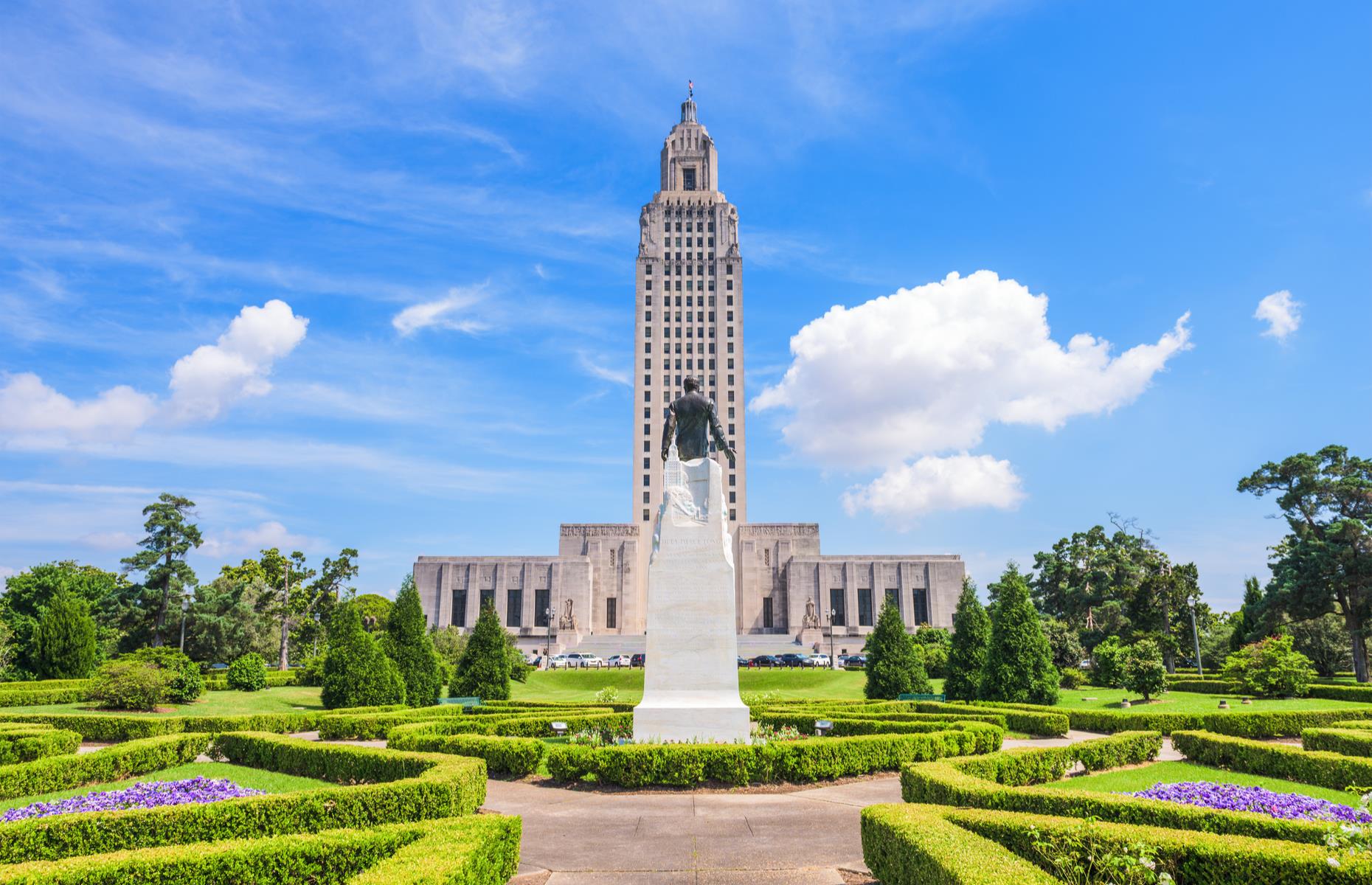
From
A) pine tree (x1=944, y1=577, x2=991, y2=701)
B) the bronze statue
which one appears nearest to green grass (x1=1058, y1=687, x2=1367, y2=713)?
pine tree (x1=944, y1=577, x2=991, y2=701)

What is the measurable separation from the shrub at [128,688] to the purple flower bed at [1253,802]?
1148 inches

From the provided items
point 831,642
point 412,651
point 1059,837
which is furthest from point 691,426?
point 831,642

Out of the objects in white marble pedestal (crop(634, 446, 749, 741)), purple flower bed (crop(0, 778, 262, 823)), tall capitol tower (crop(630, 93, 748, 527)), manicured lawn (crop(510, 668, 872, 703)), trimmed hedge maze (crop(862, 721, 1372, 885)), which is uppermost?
tall capitol tower (crop(630, 93, 748, 527))

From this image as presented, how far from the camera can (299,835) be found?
8219 millimetres

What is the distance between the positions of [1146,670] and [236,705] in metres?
34.2

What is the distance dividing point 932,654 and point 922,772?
39347mm

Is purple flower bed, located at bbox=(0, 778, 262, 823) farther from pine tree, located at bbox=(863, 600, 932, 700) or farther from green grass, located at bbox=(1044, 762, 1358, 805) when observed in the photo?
pine tree, located at bbox=(863, 600, 932, 700)

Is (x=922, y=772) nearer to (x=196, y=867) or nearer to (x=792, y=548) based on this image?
(x=196, y=867)

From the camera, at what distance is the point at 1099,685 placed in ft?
132

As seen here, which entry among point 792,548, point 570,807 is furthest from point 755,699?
point 792,548

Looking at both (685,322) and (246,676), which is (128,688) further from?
(685,322)

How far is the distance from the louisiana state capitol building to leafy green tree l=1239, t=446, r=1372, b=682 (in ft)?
126

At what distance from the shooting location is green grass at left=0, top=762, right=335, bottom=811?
1344 cm

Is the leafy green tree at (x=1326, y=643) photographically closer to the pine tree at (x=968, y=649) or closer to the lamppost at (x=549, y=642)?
the pine tree at (x=968, y=649)
